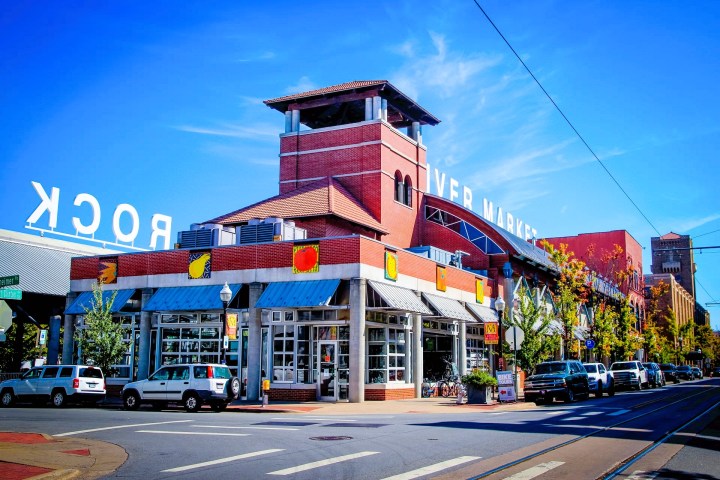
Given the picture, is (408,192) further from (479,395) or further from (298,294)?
(479,395)

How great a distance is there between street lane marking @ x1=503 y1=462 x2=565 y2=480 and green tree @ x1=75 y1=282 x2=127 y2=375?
26734 millimetres

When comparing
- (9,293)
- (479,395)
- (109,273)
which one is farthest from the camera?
(109,273)

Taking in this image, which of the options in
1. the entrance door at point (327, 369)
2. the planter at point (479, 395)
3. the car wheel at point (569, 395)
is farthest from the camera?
the entrance door at point (327, 369)

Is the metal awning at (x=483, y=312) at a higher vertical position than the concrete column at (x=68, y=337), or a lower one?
higher

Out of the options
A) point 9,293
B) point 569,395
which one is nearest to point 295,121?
point 569,395

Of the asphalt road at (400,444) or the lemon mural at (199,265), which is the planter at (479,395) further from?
the lemon mural at (199,265)

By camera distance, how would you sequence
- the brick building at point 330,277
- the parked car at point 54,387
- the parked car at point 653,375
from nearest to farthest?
the parked car at point 54,387
the brick building at point 330,277
the parked car at point 653,375

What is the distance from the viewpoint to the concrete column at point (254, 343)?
3114cm

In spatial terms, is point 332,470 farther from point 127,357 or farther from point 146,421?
point 127,357

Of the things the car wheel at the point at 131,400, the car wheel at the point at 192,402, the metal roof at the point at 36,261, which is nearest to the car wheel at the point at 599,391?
the car wheel at the point at 192,402

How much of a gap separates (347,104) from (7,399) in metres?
26.7

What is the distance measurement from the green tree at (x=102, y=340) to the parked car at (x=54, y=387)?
13.8ft

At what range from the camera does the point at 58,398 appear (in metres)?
28.5

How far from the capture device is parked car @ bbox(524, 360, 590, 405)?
96.5 feet
